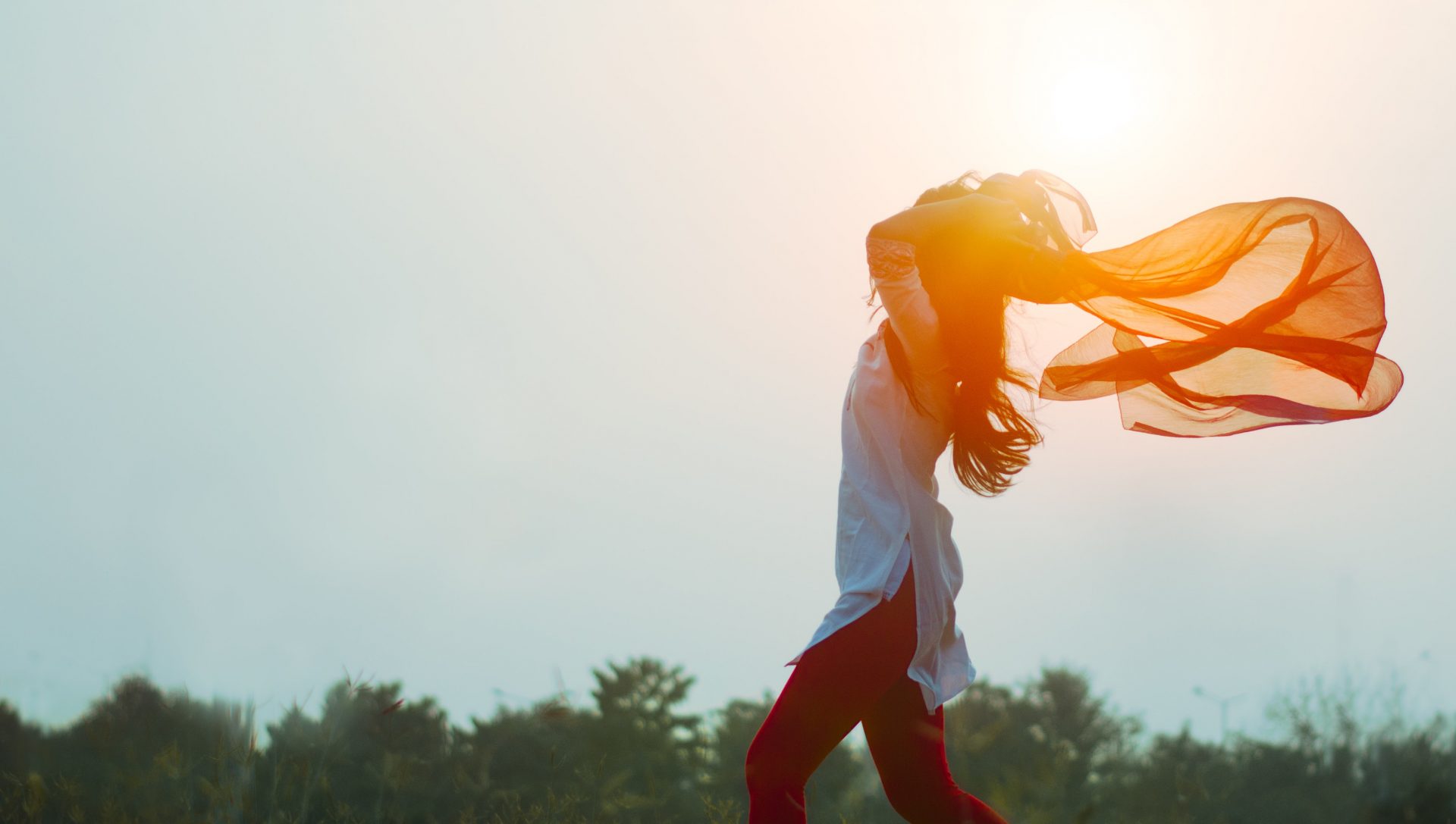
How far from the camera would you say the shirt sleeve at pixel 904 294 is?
112 inches

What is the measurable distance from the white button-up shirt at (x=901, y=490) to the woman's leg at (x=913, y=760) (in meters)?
0.05

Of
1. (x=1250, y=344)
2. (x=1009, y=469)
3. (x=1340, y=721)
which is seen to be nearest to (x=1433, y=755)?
(x=1340, y=721)

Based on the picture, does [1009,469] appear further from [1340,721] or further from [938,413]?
[1340,721]

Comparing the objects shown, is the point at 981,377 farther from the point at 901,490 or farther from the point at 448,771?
the point at 448,771

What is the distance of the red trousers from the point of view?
2.61 m

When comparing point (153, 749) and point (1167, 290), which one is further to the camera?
point (153, 749)

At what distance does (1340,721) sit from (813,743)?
6.54 metres

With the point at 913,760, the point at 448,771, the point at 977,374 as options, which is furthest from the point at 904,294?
the point at 448,771

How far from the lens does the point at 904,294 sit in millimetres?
2838

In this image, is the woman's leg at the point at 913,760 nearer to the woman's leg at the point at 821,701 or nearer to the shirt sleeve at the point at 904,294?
the woman's leg at the point at 821,701

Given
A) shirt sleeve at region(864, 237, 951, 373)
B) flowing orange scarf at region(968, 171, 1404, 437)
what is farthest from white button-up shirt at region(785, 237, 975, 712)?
flowing orange scarf at region(968, 171, 1404, 437)

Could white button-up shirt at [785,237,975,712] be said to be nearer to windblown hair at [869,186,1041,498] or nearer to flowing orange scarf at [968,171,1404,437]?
windblown hair at [869,186,1041,498]

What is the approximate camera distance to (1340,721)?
7727 millimetres

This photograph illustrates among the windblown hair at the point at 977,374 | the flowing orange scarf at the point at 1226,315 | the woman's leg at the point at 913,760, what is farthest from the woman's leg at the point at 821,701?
the flowing orange scarf at the point at 1226,315
